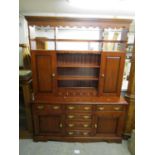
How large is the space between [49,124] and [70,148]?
21.2 inches

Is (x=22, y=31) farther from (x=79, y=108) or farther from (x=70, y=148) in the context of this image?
(x=70, y=148)

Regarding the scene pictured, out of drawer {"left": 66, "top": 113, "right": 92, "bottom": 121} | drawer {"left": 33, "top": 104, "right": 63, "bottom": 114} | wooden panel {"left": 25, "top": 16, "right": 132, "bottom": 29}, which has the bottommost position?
drawer {"left": 66, "top": 113, "right": 92, "bottom": 121}

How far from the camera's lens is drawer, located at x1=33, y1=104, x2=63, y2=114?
203 centimetres

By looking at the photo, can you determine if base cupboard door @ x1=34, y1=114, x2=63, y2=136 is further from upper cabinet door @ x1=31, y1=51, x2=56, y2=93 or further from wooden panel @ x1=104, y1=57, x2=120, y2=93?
wooden panel @ x1=104, y1=57, x2=120, y2=93

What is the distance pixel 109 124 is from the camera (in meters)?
2.15

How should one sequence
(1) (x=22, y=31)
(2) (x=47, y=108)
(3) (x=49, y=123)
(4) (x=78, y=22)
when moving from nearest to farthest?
(4) (x=78, y=22)
(2) (x=47, y=108)
(3) (x=49, y=123)
(1) (x=22, y=31)

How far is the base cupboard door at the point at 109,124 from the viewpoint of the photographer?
6.81ft

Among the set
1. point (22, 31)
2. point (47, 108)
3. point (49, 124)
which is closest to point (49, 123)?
point (49, 124)

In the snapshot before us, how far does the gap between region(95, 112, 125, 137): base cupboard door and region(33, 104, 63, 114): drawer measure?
631 millimetres

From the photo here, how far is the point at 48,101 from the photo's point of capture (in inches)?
80.0

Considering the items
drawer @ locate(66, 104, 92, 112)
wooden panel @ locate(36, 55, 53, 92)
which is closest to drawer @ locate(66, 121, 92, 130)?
drawer @ locate(66, 104, 92, 112)
